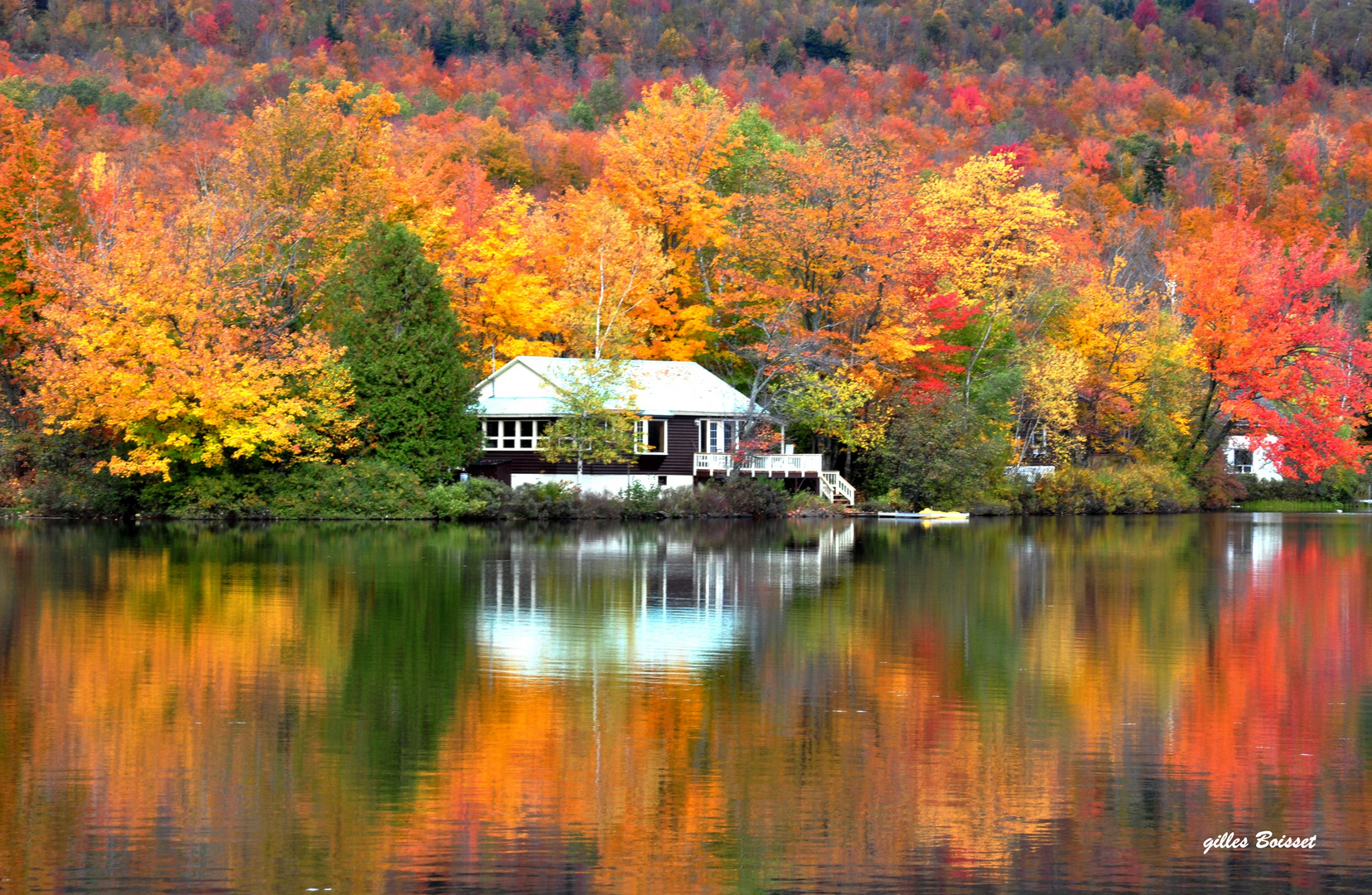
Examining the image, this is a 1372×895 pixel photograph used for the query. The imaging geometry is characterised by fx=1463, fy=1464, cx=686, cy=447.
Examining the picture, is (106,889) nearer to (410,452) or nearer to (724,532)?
(724,532)

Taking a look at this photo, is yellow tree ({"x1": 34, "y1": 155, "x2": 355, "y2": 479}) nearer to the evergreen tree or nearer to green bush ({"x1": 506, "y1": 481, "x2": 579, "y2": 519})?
the evergreen tree

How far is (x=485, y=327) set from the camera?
6112 centimetres

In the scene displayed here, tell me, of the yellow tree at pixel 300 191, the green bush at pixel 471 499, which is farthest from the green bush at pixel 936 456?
the yellow tree at pixel 300 191

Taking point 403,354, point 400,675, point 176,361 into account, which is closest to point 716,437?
point 403,354

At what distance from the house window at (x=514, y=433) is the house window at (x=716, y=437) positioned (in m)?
6.08

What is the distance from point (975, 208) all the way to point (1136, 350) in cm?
1008

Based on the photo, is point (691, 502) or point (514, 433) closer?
point (691, 502)

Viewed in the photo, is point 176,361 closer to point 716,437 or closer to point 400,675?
point 716,437

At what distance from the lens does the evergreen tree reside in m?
48.9

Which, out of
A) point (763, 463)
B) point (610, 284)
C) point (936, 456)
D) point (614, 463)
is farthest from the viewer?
point (610, 284)

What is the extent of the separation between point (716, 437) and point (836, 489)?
5.08 m

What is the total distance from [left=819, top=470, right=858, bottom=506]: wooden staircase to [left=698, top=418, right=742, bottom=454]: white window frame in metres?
3.66

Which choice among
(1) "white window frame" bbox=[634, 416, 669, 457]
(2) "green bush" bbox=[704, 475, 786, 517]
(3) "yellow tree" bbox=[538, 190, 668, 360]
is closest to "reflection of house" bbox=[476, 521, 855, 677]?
(2) "green bush" bbox=[704, 475, 786, 517]

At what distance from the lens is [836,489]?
56438mm
